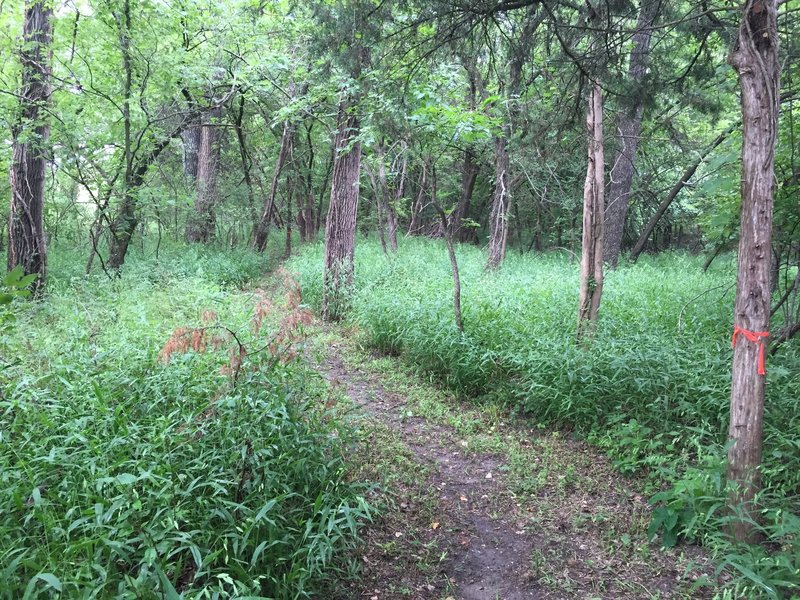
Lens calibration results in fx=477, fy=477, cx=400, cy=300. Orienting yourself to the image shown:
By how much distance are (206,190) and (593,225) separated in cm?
1096

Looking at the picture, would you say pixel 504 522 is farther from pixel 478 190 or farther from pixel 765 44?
pixel 478 190

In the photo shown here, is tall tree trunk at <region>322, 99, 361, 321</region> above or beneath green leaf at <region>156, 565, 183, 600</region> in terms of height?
above

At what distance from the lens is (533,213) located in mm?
20375

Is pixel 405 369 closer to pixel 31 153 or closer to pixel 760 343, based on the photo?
pixel 760 343

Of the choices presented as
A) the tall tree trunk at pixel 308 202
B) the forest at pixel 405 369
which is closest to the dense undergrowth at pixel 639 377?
the forest at pixel 405 369

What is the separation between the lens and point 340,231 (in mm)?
8531

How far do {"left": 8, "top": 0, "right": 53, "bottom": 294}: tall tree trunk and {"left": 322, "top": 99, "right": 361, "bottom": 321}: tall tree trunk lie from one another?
4.26m

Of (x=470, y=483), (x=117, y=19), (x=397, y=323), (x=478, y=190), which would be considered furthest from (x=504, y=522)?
(x=478, y=190)

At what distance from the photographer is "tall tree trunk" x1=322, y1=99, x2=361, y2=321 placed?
820 cm

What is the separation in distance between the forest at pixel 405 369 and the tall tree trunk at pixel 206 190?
4050 mm

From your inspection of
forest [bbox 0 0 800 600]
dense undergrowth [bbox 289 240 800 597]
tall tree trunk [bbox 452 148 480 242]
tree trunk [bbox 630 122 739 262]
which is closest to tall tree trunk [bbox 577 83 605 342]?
forest [bbox 0 0 800 600]

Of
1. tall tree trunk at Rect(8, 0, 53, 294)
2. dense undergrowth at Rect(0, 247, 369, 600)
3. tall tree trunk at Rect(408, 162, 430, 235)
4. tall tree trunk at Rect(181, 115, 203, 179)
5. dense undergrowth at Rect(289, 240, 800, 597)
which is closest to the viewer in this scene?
dense undergrowth at Rect(0, 247, 369, 600)

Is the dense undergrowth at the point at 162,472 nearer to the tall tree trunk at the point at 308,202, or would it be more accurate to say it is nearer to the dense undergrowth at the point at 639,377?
the dense undergrowth at the point at 639,377

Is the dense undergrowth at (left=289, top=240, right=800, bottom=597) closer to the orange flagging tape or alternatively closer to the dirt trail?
the dirt trail
